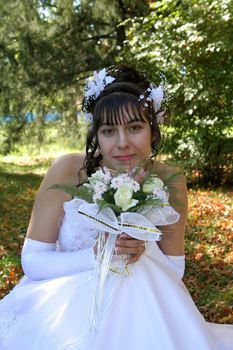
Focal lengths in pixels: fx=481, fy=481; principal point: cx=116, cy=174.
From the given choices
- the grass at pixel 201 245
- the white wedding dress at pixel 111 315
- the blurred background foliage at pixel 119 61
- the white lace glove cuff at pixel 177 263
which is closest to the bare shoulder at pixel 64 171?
the white wedding dress at pixel 111 315

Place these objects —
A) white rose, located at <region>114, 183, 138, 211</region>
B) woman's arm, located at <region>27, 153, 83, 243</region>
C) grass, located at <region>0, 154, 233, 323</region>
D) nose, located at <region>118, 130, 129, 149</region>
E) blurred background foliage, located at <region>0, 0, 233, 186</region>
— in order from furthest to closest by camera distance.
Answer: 1. blurred background foliage, located at <region>0, 0, 233, 186</region>
2. grass, located at <region>0, 154, 233, 323</region>
3. woman's arm, located at <region>27, 153, 83, 243</region>
4. nose, located at <region>118, 130, 129, 149</region>
5. white rose, located at <region>114, 183, 138, 211</region>

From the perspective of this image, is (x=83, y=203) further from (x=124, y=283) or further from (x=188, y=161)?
(x=188, y=161)

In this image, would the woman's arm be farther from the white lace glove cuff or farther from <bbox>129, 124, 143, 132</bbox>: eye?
the white lace glove cuff

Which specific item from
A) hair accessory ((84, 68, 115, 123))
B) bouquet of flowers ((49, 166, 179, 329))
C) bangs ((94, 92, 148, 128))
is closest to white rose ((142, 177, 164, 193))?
bouquet of flowers ((49, 166, 179, 329))

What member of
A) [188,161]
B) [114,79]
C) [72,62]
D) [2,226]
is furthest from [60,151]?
[114,79]

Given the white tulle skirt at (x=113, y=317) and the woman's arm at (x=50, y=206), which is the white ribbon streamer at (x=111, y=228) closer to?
the white tulle skirt at (x=113, y=317)

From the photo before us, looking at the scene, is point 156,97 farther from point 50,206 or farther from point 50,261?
point 50,261

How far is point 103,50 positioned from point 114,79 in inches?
393

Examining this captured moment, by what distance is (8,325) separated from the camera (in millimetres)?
2178

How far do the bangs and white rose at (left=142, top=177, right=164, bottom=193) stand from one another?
451 mm

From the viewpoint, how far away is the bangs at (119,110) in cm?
230

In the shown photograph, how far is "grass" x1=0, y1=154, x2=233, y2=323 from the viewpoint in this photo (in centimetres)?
440

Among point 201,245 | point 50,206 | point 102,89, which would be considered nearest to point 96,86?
point 102,89

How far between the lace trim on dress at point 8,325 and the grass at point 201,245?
7.35 ft
